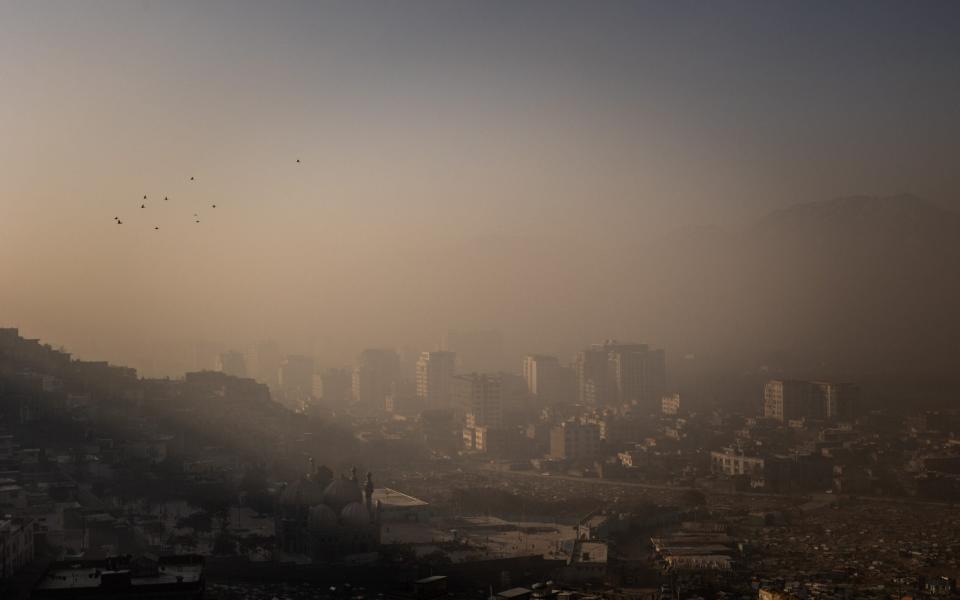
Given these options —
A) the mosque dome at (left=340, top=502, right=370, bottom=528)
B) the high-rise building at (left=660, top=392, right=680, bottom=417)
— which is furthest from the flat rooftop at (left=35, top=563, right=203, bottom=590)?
the high-rise building at (left=660, top=392, right=680, bottom=417)

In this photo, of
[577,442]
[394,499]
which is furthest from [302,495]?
[577,442]

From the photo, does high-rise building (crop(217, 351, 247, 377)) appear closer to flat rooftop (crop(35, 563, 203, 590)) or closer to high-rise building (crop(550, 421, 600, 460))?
high-rise building (crop(550, 421, 600, 460))

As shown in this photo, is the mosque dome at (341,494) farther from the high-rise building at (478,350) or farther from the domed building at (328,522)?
the high-rise building at (478,350)

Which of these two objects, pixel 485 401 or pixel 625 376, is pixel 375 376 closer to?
pixel 625 376

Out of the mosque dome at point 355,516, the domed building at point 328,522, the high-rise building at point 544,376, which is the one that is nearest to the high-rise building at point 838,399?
the high-rise building at point 544,376

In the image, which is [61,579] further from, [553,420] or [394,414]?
[394,414]

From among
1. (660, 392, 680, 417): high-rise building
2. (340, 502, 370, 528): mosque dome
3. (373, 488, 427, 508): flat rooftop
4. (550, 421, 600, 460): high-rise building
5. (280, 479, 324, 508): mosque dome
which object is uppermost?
(660, 392, 680, 417): high-rise building
